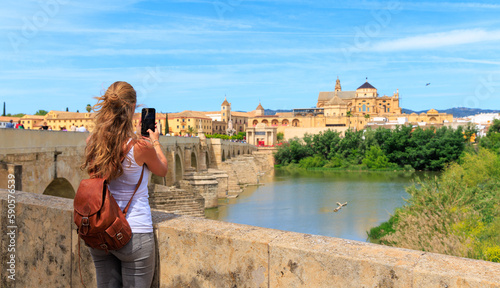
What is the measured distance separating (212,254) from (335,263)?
650mm

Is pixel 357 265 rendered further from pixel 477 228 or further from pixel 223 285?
pixel 477 228

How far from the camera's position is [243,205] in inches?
981

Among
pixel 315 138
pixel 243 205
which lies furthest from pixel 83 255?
pixel 315 138

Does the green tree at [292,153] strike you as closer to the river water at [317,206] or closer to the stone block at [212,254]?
the river water at [317,206]

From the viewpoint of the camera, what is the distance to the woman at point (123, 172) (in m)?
2.11

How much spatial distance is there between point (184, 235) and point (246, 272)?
1.25ft

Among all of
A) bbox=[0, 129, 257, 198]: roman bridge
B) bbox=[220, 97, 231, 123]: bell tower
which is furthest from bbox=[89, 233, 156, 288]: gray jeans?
bbox=[220, 97, 231, 123]: bell tower

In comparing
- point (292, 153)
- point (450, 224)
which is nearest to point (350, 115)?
point (292, 153)

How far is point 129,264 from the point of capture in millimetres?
2139

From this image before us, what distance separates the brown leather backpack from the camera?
6.49 ft

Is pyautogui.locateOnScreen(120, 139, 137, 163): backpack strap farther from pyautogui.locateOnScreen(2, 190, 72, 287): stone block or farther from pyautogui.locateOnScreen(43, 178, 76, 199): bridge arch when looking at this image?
pyautogui.locateOnScreen(43, 178, 76, 199): bridge arch

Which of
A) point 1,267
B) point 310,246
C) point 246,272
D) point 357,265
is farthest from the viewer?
point 1,267

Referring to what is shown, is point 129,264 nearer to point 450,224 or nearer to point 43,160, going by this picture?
point 43,160

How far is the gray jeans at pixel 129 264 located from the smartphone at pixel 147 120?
562mm
